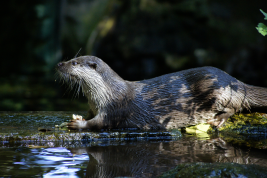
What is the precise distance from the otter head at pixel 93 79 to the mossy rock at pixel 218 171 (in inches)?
74.3

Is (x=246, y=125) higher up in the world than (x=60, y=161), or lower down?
higher up

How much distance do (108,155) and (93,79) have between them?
1216mm

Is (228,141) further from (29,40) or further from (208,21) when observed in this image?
(29,40)

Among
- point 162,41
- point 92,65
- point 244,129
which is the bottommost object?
point 244,129

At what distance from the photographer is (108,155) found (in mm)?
2604

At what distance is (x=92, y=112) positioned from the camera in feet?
12.7

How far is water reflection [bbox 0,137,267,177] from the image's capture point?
212 cm

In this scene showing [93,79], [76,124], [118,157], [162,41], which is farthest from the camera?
[162,41]

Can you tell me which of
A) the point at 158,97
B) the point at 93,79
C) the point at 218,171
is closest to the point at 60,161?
the point at 218,171

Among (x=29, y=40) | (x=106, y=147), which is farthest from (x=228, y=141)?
(x=29, y=40)

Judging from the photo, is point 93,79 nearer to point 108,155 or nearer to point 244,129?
point 108,155

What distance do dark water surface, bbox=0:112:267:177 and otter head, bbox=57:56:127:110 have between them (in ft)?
1.90

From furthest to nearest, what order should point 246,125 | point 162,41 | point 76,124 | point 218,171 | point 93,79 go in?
point 162,41, point 246,125, point 93,79, point 76,124, point 218,171

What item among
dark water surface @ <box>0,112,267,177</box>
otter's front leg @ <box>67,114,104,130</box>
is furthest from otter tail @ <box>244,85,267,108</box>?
otter's front leg @ <box>67,114,104,130</box>
